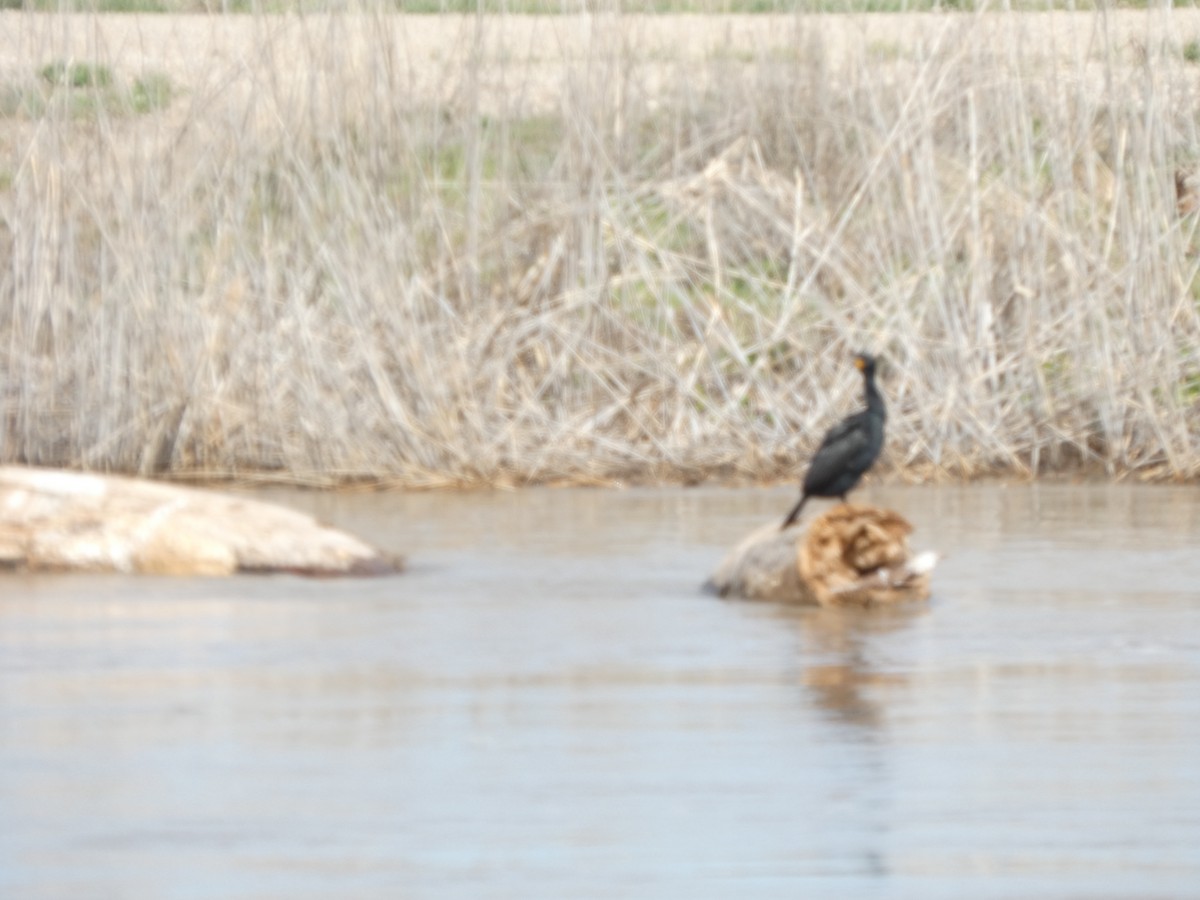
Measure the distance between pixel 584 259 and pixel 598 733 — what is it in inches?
246

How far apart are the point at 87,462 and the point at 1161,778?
6820 millimetres

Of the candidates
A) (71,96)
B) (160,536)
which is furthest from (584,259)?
(160,536)

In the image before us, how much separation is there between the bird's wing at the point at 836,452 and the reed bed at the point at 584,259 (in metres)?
2.94

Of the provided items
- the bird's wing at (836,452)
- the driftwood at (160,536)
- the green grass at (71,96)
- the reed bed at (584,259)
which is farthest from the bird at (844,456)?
the green grass at (71,96)

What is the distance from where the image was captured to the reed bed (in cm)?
1079

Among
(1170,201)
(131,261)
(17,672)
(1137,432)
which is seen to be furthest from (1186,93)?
(17,672)

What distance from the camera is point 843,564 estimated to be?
762cm

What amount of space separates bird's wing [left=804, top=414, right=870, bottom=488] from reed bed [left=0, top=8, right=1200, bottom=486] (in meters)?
2.94

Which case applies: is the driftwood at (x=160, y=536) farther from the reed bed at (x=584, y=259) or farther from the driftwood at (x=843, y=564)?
the reed bed at (x=584, y=259)

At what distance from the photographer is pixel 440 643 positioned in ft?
21.9

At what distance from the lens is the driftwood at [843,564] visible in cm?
755

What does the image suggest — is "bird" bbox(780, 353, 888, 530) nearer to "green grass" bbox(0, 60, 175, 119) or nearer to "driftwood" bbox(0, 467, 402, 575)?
"driftwood" bbox(0, 467, 402, 575)

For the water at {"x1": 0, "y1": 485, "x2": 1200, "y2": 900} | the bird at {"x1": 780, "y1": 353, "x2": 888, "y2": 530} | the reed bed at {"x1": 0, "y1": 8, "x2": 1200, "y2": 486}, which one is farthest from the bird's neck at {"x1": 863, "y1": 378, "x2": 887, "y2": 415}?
the reed bed at {"x1": 0, "y1": 8, "x2": 1200, "y2": 486}

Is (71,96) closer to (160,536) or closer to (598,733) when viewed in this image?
(160,536)
